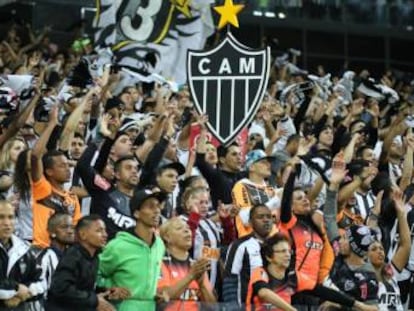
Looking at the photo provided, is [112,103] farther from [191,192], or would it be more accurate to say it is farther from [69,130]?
[191,192]

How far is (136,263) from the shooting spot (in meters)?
10.6

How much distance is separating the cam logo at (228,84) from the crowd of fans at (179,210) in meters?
0.26

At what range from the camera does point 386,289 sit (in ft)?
42.1

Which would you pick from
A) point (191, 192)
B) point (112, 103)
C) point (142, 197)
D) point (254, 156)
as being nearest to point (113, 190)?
point (191, 192)

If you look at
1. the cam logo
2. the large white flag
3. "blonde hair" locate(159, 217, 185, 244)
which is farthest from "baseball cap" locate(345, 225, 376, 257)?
the large white flag

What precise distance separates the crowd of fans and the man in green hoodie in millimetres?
10

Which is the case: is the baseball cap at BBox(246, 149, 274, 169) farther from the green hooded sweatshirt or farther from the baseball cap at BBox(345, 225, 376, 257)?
the green hooded sweatshirt

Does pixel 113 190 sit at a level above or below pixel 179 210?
above

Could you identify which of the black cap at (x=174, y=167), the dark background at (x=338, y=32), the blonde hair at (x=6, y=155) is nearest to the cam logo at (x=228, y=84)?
Result: the black cap at (x=174, y=167)

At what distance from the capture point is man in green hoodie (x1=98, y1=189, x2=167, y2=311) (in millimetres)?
10508

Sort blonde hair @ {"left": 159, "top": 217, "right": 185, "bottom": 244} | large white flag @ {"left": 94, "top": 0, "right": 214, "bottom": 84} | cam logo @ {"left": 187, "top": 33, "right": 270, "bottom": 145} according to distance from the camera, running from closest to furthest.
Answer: blonde hair @ {"left": 159, "top": 217, "right": 185, "bottom": 244} < cam logo @ {"left": 187, "top": 33, "right": 270, "bottom": 145} < large white flag @ {"left": 94, "top": 0, "right": 214, "bottom": 84}

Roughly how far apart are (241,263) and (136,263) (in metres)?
1.28

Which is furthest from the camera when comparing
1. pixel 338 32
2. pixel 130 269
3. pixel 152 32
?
pixel 338 32

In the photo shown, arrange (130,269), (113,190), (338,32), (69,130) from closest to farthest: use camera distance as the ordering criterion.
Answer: (130,269), (113,190), (69,130), (338,32)
